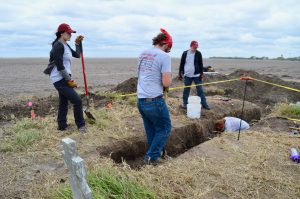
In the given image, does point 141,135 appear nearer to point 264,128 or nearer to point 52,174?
point 52,174

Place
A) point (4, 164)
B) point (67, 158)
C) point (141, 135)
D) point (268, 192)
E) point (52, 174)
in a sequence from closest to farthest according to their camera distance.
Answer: point (67, 158) → point (268, 192) → point (52, 174) → point (4, 164) → point (141, 135)

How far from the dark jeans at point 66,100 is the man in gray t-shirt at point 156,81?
1.84 m

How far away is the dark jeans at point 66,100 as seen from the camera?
21.1 feet

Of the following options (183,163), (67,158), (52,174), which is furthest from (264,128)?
(67,158)

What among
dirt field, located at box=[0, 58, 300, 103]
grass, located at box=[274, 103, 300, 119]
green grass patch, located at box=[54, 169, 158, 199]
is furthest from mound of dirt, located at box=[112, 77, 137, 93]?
green grass patch, located at box=[54, 169, 158, 199]

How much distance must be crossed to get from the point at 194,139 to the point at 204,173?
10.5 ft

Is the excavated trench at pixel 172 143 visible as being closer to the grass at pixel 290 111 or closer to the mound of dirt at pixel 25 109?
the grass at pixel 290 111

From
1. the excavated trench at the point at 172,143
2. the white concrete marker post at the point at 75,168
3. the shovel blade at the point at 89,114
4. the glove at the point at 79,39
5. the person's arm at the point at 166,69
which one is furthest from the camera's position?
the shovel blade at the point at 89,114

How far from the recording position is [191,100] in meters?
8.38

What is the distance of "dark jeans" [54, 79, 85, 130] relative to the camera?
6.45m

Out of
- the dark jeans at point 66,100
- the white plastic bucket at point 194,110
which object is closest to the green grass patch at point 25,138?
the dark jeans at point 66,100

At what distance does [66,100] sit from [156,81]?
2.57 m

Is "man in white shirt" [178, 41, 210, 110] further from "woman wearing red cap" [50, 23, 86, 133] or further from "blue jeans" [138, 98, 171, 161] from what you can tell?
"blue jeans" [138, 98, 171, 161]

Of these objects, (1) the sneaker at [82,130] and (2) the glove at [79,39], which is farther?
(2) the glove at [79,39]
